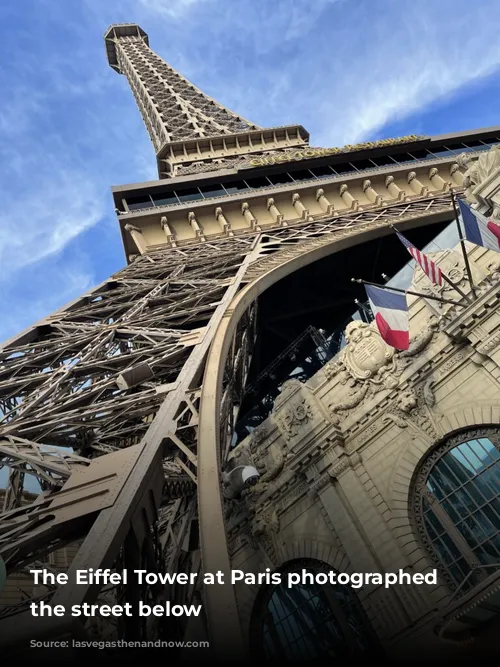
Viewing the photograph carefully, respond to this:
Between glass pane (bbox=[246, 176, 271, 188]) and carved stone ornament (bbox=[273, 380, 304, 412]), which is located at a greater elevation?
glass pane (bbox=[246, 176, 271, 188])

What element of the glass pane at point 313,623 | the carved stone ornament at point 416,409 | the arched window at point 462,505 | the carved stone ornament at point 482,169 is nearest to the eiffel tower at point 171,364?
the glass pane at point 313,623

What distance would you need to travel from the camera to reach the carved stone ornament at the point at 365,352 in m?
14.7

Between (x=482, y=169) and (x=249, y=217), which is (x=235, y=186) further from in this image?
(x=482, y=169)

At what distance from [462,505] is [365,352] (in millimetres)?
4676

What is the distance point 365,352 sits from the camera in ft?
50.0

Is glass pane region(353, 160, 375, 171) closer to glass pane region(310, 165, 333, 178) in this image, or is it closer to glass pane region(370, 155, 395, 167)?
glass pane region(370, 155, 395, 167)

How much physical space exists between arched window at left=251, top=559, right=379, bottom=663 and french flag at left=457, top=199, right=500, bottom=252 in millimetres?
8685

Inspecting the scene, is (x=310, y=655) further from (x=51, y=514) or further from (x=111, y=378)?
(x=51, y=514)

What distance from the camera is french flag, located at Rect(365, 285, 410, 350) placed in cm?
1280

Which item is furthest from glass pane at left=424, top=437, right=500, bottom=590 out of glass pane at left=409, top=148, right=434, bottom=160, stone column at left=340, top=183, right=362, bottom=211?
glass pane at left=409, top=148, right=434, bottom=160

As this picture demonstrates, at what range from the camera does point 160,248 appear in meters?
30.3

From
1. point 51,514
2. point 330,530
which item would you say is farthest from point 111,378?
point 330,530

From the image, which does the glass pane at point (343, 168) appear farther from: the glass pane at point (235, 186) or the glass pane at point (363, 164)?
the glass pane at point (235, 186)

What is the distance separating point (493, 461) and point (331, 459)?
13.0 feet
